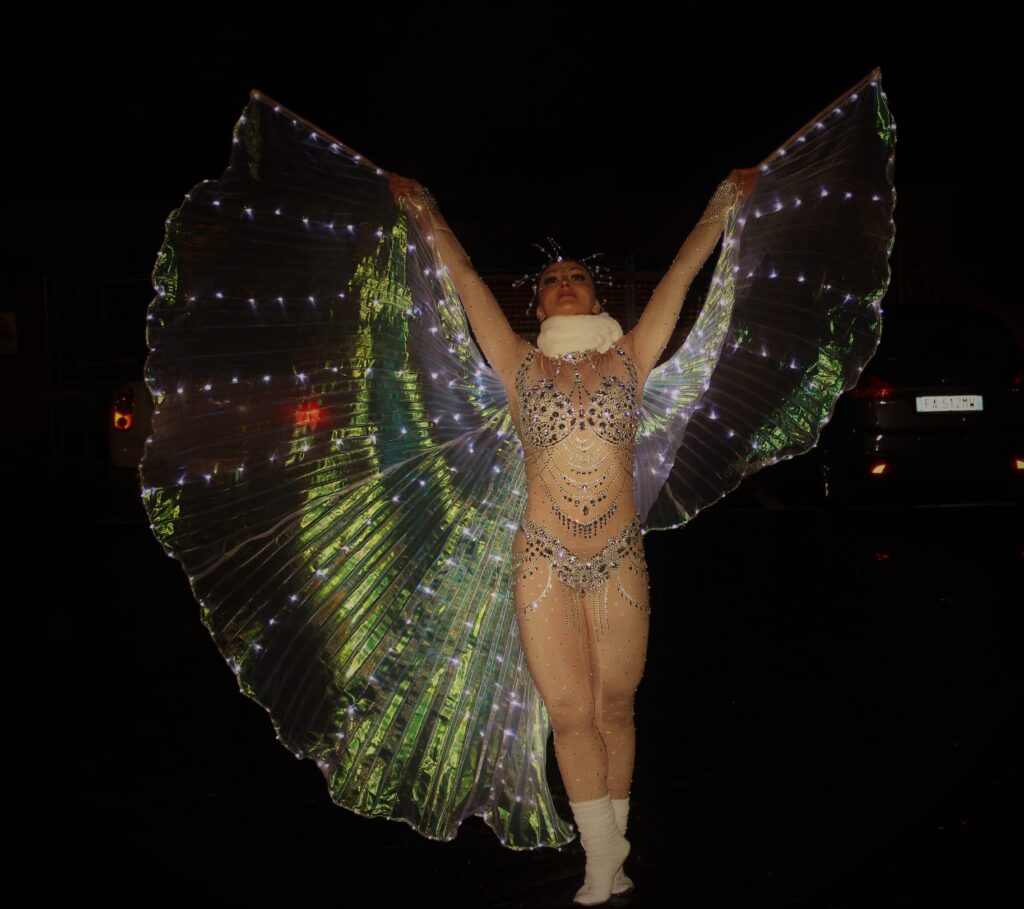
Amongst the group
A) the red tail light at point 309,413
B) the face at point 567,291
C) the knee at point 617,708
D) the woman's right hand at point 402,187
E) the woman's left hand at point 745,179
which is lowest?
the knee at point 617,708

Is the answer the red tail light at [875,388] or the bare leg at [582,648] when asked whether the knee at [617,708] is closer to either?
the bare leg at [582,648]

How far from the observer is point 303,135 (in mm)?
4336

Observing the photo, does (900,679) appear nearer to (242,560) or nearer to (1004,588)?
(1004,588)

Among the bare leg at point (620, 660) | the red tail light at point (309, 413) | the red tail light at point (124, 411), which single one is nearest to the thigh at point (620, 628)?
the bare leg at point (620, 660)

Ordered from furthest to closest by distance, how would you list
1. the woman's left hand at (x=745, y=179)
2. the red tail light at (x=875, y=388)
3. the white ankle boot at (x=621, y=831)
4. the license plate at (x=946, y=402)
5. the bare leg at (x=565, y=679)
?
the red tail light at (x=875, y=388), the license plate at (x=946, y=402), the woman's left hand at (x=745, y=179), the white ankle boot at (x=621, y=831), the bare leg at (x=565, y=679)

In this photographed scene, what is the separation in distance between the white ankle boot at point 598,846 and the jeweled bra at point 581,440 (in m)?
0.74

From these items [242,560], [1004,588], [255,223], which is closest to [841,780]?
[242,560]

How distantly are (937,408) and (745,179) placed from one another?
6.80 metres

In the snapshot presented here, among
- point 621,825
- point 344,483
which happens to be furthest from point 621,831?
point 344,483

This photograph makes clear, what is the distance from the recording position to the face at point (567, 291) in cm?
397

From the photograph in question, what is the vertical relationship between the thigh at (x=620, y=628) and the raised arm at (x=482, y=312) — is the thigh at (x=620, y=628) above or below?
below

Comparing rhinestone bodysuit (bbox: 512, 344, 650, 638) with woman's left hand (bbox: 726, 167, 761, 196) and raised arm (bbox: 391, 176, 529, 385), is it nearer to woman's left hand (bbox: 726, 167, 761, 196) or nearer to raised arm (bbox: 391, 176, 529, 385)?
raised arm (bbox: 391, 176, 529, 385)

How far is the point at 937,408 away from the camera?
1051cm

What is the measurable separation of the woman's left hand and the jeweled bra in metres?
0.75
